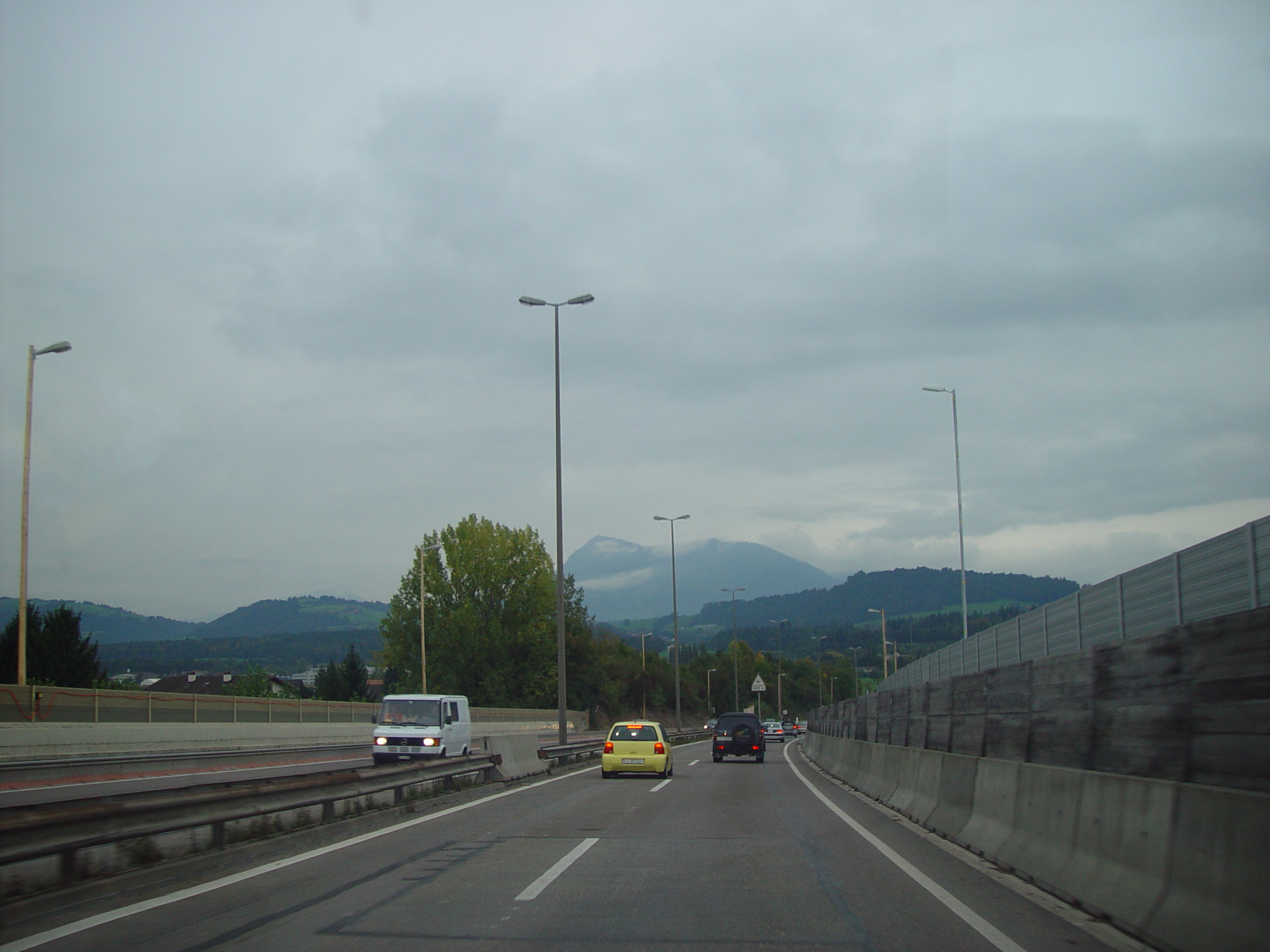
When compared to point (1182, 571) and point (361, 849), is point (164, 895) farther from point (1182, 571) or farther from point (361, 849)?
point (1182, 571)

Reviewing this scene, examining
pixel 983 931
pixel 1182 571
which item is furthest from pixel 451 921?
pixel 1182 571

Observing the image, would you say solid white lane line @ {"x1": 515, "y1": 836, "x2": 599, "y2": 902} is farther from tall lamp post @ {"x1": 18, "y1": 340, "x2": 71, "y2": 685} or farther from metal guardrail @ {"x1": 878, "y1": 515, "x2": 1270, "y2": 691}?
tall lamp post @ {"x1": 18, "y1": 340, "x2": 71, "y2": 685}

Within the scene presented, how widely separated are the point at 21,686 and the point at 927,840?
23.4 meters

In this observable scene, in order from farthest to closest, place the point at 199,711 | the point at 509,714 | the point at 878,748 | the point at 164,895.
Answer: the point at 509,714
the point at 199,711
the point at 878,748
the point at 164,895

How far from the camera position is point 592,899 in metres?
8.06

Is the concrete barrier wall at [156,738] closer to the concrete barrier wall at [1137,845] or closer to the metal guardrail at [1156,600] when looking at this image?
the metal guardrail at [1156,600]

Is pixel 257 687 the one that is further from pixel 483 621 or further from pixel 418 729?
pixel 418 729

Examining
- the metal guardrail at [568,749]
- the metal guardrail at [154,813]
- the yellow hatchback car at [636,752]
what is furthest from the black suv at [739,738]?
the metal guardrail at [154,813]

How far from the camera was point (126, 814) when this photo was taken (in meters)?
8.37

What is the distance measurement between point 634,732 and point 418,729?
5241mm

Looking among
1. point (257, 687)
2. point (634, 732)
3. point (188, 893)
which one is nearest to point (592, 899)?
point (188, 893)

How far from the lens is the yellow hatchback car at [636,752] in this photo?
24.9 m

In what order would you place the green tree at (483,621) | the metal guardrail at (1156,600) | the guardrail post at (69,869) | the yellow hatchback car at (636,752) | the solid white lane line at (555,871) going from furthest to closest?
1. the green tree at (483,621)
2. the yellow hatchback car at (636,752)
3. the metal guardrail at (1156,600)
4. the solid white lane line at (555,871)
5. the guardrail post at (69,869)

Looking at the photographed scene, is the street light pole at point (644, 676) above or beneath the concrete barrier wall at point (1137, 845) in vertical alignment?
beneath
